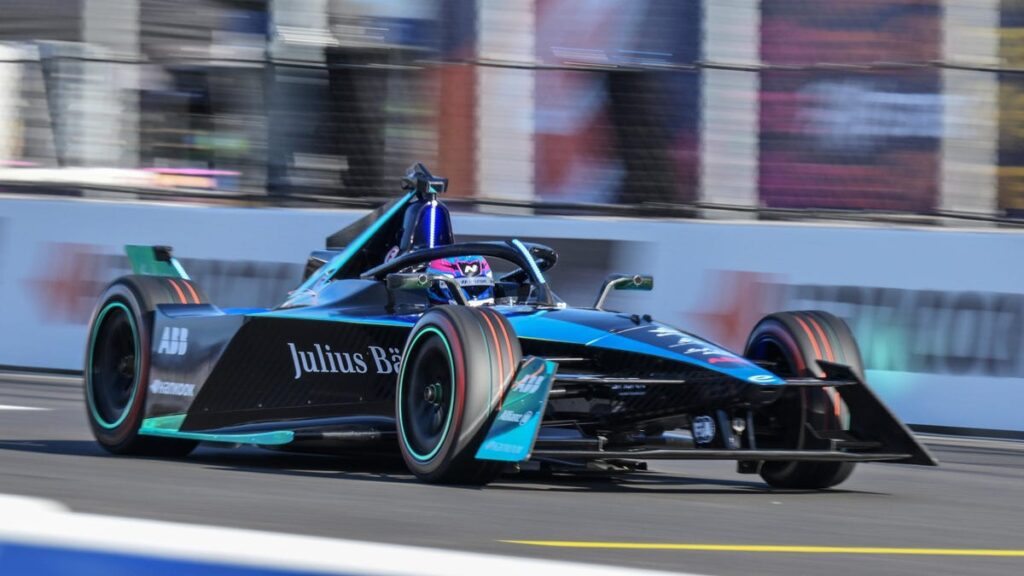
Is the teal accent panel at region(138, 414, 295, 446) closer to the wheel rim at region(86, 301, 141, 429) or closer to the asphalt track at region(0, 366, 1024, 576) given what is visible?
the asphalt track at region(0, 366, 1024, 576)

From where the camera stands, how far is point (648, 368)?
696cm

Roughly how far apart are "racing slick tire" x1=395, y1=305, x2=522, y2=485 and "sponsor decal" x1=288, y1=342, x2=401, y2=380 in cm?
32

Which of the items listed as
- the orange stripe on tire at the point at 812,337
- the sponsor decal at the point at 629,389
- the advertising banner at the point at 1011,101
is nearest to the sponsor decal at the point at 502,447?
the sponsor decal at the point at 629,389

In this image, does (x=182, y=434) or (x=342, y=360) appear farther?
(x=182, y=434)

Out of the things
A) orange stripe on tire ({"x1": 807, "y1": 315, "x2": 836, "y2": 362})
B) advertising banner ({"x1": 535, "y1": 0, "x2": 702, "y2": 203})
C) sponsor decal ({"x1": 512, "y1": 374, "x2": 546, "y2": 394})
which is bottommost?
sponsor decal ({"x1": 512, "y1": 374, "x2": 546, "y2": 394})

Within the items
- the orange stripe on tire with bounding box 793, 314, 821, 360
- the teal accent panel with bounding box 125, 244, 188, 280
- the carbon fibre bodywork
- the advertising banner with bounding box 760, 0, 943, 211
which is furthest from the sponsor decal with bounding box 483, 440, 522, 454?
the advertising banner with bounding box 760, 0, 943, 211

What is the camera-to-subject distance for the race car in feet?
22.1

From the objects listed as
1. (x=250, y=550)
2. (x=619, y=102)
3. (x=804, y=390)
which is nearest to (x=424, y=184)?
(x=804, y=390)

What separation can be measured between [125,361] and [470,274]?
1.99 metres

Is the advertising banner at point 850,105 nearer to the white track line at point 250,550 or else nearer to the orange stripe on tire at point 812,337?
the orange stripe on tire at point 812,337

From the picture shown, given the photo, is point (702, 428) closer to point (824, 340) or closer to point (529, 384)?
point (824, 340)

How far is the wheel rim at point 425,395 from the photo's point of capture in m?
6.88

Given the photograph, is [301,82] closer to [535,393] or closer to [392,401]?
[392,401]

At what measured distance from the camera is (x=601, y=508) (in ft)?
21.0
